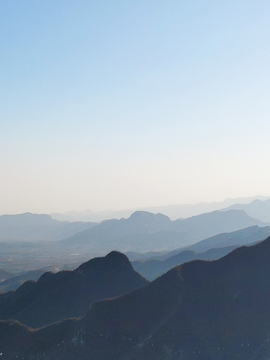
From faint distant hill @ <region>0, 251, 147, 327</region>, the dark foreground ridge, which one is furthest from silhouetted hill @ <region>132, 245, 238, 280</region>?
the dark foreground ridge

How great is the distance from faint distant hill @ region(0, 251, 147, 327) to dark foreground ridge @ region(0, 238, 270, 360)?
14.3m

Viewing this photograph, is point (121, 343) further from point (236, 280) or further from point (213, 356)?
point (236, 280)

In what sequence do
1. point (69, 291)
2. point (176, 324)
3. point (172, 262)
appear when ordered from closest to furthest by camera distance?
1. point (176, 324)
2. point (69, 291)
3. point (172, 262)

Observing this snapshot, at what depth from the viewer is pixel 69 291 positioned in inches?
2908

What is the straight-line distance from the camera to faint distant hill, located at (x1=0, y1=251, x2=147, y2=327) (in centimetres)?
6844

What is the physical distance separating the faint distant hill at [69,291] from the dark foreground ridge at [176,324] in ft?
46.8

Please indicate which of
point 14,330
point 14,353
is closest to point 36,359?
point 14,353

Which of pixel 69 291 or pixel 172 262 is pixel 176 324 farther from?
pixel 172 262

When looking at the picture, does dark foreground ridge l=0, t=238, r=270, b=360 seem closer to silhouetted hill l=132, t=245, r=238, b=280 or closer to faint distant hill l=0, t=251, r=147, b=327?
faint distant hill l=0, t=251, r=147, b=327

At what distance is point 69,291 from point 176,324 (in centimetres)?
3097

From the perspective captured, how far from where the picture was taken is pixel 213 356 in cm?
4566

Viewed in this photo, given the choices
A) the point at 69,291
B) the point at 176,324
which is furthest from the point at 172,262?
the point at 176,324

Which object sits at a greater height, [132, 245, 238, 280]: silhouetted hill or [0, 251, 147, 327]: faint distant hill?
[0, 251, 147, 327]: faint distant hill

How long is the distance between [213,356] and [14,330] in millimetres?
29404
